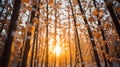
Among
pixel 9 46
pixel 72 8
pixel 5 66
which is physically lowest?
pixel 5 66

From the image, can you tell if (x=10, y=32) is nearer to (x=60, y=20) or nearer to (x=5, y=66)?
(x=5, y=66)

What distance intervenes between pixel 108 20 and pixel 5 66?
7340 mm

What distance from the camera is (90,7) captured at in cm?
987

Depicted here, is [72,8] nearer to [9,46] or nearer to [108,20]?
[108,20]

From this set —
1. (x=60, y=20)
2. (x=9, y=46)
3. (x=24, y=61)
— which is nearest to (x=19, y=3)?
(x=9, y=46)

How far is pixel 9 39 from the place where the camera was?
4148 millimetres

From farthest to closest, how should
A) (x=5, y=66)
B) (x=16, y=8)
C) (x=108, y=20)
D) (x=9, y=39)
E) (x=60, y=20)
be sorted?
(x=60, y=20) → (x=108, y=20) → (x=16, y=8) → (x=9, y=39) → (x=5, y=66)

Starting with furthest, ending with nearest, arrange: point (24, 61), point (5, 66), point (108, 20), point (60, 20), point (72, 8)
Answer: point (60, 20) → point (72, 8) → point (108, 20) → point (24, 61) → point (5, 66)

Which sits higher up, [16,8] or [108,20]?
[108,20]

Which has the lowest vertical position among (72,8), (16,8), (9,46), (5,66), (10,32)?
(5,66)

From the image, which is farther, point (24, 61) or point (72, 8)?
point (72, 8)

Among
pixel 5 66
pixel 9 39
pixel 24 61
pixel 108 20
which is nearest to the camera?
pixel 5 66

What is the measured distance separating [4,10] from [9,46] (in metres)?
9.09

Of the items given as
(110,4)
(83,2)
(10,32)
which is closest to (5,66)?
(10,32)
